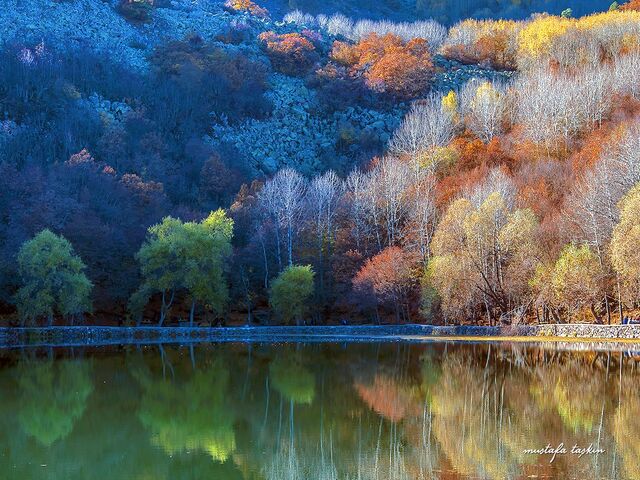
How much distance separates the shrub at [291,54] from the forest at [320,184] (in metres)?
0.34

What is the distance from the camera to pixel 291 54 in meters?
104

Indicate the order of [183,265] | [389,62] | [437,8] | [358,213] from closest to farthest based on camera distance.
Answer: [183,265], [358,213], [389,62], [437,8]

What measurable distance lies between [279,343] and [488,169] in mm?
28459

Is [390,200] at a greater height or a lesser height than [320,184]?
lesser

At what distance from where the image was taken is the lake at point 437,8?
137875 mm

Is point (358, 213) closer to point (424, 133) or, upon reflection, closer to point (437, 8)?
point (424, 133)

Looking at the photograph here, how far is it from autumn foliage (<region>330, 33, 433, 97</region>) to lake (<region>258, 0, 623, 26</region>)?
33.4 metres

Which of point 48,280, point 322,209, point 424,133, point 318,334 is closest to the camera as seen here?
point 48,280

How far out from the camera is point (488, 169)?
71125 millimetres

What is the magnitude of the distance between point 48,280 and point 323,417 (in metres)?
31.7

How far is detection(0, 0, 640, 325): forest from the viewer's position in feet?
174

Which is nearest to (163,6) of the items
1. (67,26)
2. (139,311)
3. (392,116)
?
(67,26)

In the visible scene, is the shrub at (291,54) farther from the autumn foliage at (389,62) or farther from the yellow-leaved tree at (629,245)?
the yellow-leaved tree at (629,245)

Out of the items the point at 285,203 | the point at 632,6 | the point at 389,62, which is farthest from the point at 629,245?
the point at 632,6
